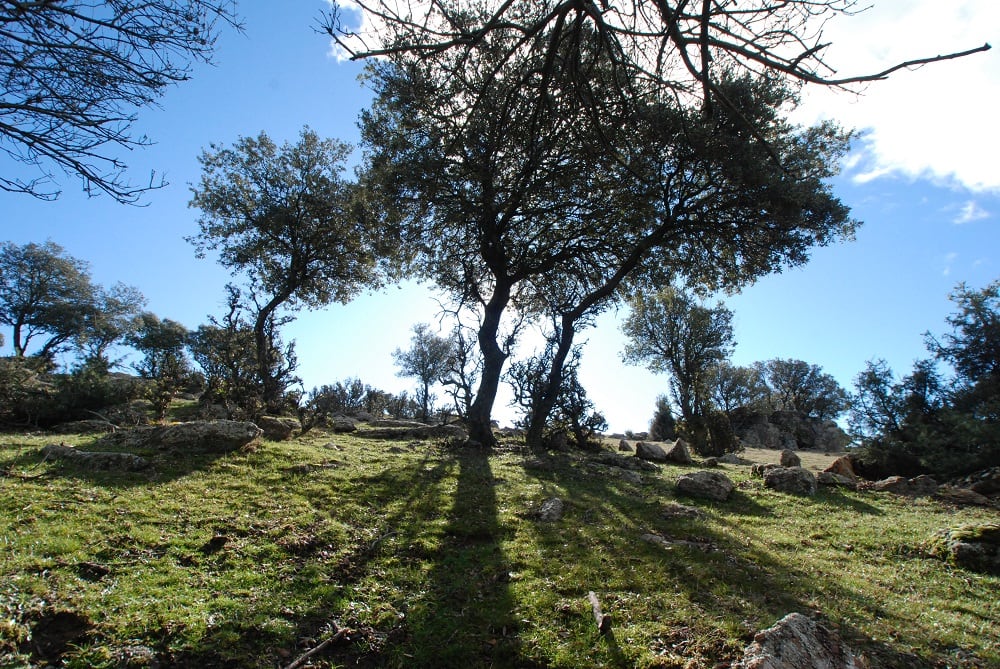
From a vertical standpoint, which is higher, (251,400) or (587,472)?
(251,400)

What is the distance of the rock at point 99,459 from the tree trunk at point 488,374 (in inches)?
402

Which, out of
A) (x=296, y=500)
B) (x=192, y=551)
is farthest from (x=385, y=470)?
(x=192, y=551)

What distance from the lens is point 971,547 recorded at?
654 centimetres

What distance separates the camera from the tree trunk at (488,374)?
55.4 ft

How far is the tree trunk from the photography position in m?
16.9

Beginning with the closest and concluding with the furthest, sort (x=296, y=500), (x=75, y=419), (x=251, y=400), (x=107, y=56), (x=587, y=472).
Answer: (x=107, y=56) → (x=296, y=500) → (x=587, y=472) → (x=75, y=419) → (x=251, y=400)

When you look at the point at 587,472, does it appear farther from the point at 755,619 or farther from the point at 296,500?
the point at 755,619

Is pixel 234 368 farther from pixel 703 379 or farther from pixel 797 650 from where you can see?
pixel 703 379

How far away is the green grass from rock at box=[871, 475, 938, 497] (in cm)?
393

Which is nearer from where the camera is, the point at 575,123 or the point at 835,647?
the point at 835,647

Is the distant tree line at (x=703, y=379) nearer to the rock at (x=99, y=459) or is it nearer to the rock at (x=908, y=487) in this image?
the rock at (x=908, y=487)

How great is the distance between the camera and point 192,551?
522cm

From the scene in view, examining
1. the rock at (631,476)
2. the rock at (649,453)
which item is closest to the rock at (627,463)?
the rock at (631,476)

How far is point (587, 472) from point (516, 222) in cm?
988
